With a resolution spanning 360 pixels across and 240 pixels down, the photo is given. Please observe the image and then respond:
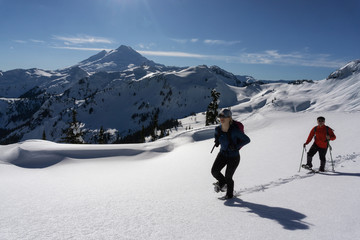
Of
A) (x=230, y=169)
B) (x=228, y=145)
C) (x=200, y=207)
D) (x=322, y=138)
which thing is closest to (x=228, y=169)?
(x=230, y=169)

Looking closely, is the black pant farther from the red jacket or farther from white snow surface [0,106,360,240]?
the red jacket

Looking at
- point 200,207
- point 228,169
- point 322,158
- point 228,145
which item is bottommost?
point 200,207

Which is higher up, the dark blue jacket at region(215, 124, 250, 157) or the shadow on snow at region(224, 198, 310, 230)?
the dark blue jacket at region(215, 124, 250, 157)

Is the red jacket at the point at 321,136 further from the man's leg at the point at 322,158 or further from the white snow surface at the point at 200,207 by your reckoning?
the white snow surface at the point at 200,207

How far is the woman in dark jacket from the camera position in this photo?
19.2ft

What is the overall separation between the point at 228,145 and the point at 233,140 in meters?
0.20

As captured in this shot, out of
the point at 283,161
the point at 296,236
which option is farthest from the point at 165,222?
the point at 283,161

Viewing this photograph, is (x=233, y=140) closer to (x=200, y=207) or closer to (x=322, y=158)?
(x=200, y=207)

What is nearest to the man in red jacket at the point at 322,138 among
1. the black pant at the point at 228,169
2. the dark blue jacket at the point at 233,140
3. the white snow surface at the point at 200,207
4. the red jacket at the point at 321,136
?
the red jacket at the point at 321,136

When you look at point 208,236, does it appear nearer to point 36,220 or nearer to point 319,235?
point 319,235

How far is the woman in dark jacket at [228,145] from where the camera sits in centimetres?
584

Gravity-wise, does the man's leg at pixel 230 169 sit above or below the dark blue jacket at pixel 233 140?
below

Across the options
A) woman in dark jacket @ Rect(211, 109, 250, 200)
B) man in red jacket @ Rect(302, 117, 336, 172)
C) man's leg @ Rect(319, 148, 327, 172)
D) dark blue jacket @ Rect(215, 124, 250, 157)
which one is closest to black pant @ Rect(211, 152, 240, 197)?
woman in dark jacket @ Rect(211, 109, 250, 200)

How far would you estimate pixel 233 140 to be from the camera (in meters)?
5.91
